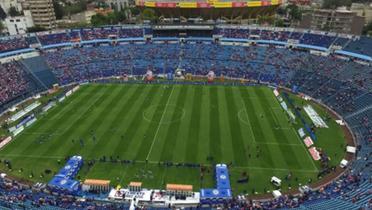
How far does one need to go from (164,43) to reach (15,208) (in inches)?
2666

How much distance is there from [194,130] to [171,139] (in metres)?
4.79

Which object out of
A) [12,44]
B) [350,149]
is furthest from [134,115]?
[12,44]

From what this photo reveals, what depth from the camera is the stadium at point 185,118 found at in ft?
118

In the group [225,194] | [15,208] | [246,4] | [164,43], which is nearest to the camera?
[15,208]

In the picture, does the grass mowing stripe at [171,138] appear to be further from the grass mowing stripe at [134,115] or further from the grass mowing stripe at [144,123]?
the grass mowing stripe at [134,115]

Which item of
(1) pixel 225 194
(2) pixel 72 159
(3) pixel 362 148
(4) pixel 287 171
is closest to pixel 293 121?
(3) pixel 362 148

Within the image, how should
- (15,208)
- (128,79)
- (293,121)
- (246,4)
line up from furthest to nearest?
1. (246,4)
2. (128,79)
3. (293,121)
4. (15,208)

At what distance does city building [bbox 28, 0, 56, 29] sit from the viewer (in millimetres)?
133250

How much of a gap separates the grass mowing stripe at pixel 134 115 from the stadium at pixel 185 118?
11.5 inches

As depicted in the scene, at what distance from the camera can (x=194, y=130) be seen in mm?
50250

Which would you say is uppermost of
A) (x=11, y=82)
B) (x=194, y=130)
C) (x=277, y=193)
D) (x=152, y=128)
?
(x=11, y=82)

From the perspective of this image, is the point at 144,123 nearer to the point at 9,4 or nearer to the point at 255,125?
the point at 255,125

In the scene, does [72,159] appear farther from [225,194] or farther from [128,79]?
[128,79]

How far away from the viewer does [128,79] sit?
3022 inches
